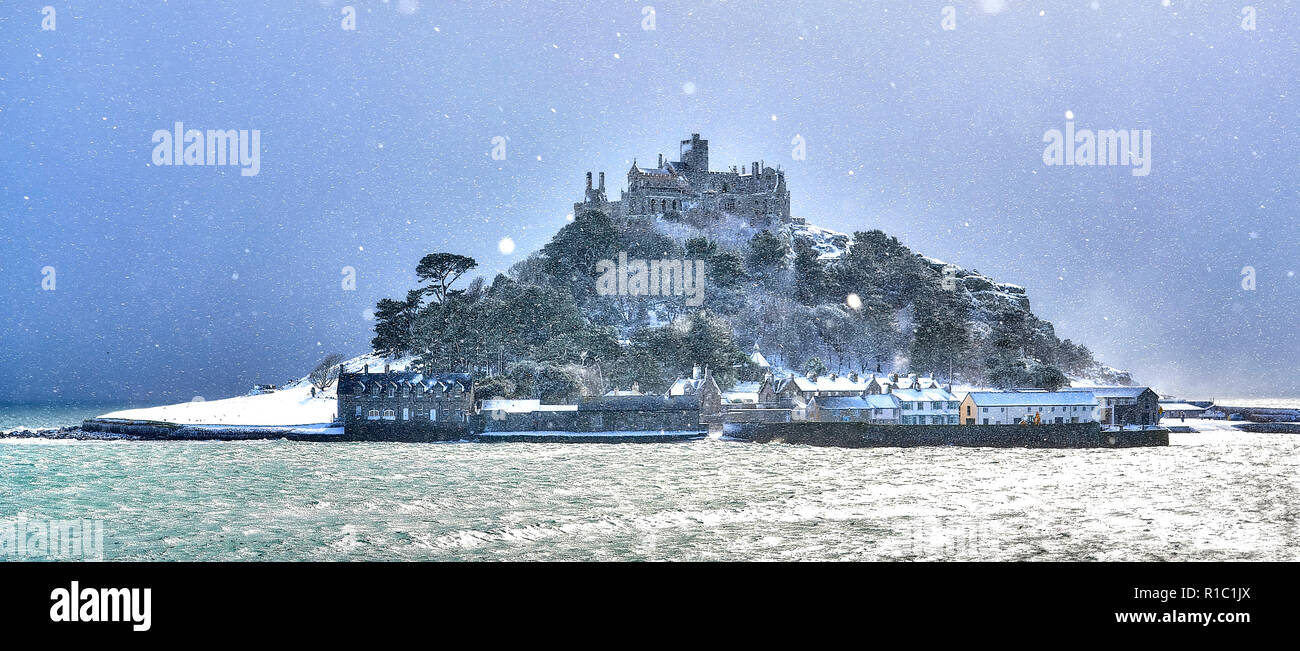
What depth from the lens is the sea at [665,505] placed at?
18391 mm

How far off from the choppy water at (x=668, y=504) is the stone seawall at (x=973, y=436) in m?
7.92

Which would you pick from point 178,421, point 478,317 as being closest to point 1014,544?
point 478,317

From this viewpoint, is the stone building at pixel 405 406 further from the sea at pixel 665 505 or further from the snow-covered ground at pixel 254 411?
the sea at pixel 665 505

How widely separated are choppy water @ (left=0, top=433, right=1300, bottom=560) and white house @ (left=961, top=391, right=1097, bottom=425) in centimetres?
1082

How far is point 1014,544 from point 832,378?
174 ft

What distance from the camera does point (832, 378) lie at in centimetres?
7119

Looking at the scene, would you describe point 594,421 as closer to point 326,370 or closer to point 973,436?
point 973,436

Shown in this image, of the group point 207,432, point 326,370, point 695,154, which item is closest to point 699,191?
point 695,154

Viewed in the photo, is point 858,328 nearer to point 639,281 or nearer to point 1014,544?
point 639,281

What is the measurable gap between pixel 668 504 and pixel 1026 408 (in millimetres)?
42451

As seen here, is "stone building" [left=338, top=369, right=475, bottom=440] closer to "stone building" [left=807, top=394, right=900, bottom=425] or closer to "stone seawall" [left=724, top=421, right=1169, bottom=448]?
"stone seawall" [left=724, top=421, right=1169, bottom=448]

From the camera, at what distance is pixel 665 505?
25.5m

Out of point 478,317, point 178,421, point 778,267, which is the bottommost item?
point 178,421
